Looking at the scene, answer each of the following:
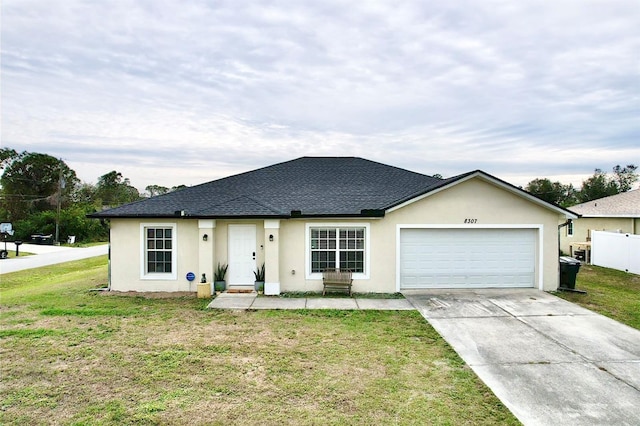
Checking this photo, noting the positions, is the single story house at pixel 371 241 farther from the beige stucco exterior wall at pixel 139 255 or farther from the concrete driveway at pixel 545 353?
the concrete driveway at pixel 545 353

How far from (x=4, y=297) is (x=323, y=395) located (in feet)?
40.8

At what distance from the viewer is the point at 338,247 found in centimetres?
1255

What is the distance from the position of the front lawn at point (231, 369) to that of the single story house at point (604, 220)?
59.4ft

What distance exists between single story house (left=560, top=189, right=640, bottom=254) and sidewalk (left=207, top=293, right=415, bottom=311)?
616 inches

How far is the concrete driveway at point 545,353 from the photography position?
5.19 metres

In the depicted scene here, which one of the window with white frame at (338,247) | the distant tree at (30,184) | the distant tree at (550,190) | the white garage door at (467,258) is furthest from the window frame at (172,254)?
the distant tree at (550,190)

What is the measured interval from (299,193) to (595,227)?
20.0 metres

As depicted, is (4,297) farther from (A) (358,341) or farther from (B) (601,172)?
(B) (601,172)

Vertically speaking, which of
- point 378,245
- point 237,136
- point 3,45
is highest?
point 3,45

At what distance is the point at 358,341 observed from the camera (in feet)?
25.6

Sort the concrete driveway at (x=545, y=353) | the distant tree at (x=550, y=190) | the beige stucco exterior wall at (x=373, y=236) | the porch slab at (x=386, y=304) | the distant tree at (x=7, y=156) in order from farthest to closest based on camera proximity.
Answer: the distant tree at (x=550, y=190)
the distant tree at (x=7, y=156)
the beige stucco exterior wall at (x=373, y=236)
the porch slab at (x=386, y=304)
the concrete driveway at (x=545, y=353)

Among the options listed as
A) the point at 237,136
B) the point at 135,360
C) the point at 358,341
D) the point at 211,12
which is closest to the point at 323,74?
the point at 211,12

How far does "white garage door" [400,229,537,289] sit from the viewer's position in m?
12.6

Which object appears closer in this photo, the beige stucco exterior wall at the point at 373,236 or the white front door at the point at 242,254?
the beige stucco exterior wall at the point at 373,236
